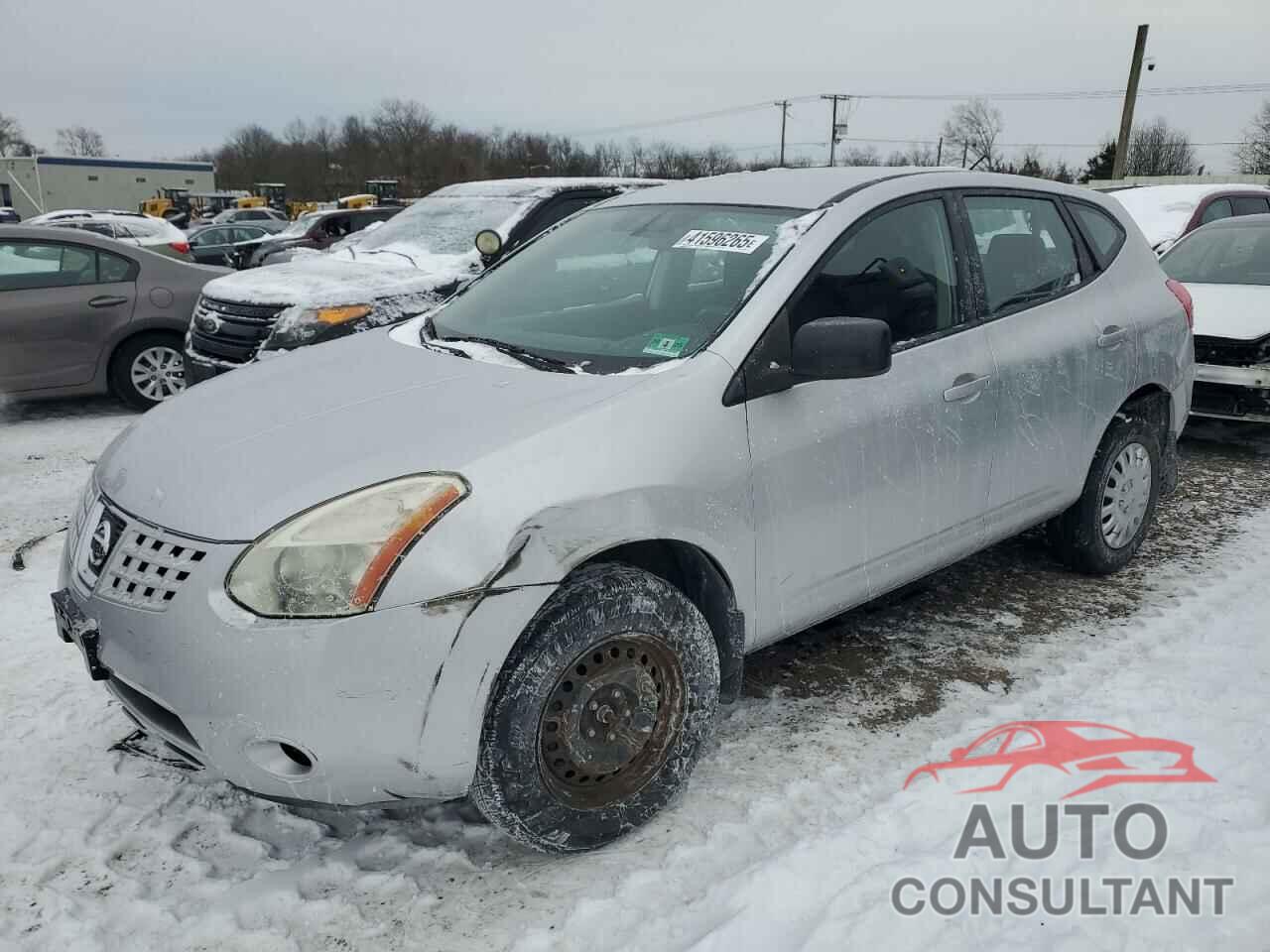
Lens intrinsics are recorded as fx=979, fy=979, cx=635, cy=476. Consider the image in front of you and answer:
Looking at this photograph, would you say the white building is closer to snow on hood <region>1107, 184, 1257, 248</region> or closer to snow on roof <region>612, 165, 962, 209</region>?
snow on hood <region>1107, 184, 1257, 248</region>

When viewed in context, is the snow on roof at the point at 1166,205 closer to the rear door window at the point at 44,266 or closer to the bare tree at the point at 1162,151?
the rear door window at the point at 44,266

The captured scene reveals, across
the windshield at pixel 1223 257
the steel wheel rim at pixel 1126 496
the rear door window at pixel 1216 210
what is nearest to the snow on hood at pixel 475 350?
the steel wheel rim at pixel 1126 496

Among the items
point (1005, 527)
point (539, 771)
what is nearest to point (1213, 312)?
point (1005, 527)

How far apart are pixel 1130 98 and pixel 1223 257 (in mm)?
24338

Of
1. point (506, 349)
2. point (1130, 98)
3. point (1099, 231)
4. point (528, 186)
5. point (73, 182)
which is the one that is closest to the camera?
point (506, 349)

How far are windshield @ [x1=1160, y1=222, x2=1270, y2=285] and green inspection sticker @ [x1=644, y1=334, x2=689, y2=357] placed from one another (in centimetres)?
600

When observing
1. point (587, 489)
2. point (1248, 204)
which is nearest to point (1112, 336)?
point (587, 489)

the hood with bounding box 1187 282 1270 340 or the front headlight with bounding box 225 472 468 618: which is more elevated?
the hood with bounding box 1187 282 1270 340

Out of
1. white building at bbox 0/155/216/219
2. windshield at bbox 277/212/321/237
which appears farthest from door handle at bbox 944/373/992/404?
white building at bbox 0/155/216/219

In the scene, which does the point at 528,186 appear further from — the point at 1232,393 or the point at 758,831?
the point at 758,831

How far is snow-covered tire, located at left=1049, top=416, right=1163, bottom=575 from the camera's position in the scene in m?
4.13

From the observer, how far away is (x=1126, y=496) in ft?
14.1

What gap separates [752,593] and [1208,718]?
1.62 metres

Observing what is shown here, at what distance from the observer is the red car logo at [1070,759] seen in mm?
2834
